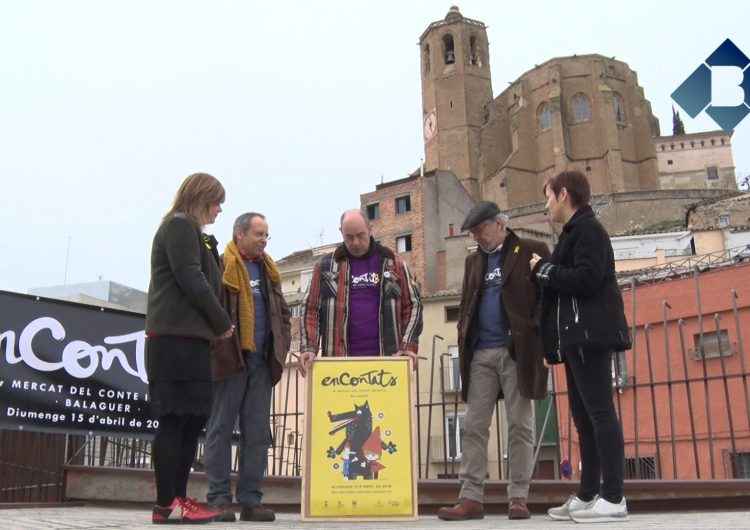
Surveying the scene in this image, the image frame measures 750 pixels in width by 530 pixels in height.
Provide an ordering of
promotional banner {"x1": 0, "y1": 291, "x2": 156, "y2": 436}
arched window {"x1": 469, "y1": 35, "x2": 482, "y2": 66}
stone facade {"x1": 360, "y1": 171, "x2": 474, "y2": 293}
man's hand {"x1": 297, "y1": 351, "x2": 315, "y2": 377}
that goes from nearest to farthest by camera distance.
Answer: man's hand {"x1": 297, "y1": 351, "x2": 315, "y2": 377}
promotional banner {"x1": 0, "y1": 291, "x2": 156, "y2": 436}
stone facade {"x1": 360, "y1": 171, "x2": 474, "y2": 293}
arched window {"x1": 469, "y1": 35, "x2": 482, "y2": 66}

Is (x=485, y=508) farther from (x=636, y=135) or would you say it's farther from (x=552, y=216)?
Result: (x=636, y=135)

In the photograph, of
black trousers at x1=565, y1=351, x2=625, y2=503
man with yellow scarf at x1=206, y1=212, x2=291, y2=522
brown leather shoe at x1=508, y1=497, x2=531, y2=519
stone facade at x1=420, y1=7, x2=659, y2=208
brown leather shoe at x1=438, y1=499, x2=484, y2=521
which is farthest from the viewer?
stone facade at x1=420, y1=7, x2=659, y2=208

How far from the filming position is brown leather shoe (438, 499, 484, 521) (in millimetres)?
4184

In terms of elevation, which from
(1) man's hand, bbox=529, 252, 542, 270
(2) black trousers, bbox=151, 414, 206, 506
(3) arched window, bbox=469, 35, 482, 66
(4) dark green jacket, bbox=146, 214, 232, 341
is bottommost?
(2) black trousers, bbox=151, 414, 206, 506

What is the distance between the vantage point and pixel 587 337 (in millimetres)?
3896

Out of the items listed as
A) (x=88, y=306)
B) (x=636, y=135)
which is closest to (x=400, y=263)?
(x=88, y=306)

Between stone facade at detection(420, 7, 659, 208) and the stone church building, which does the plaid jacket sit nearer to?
the stone church building

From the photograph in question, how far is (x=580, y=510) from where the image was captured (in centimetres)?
381

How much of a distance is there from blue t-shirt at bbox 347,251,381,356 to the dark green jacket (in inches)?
39.7

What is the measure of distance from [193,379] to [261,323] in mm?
955

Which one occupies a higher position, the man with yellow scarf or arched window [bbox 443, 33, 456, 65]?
arched window [bbox 443, 33, 456, 65]

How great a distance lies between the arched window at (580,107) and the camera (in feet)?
207

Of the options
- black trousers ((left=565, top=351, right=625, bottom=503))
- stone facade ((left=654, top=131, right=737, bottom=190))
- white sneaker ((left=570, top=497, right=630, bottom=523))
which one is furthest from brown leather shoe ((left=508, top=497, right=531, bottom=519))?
stone facade ((left=654, top=131, right=737, bottom=190))

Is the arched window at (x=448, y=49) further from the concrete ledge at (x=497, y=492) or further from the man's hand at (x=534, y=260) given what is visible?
the man's hand at (x=534, y=260)
